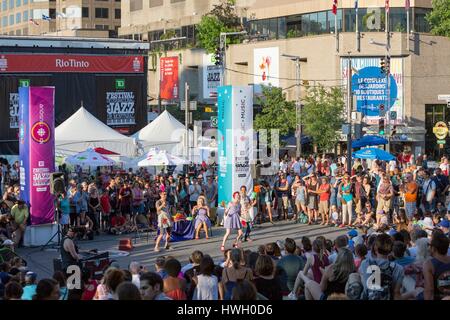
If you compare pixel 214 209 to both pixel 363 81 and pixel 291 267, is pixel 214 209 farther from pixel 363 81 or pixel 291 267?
pixel 363 81

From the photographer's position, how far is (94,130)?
113 feet

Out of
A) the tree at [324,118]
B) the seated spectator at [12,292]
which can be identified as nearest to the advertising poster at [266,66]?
the tree at [324,118]

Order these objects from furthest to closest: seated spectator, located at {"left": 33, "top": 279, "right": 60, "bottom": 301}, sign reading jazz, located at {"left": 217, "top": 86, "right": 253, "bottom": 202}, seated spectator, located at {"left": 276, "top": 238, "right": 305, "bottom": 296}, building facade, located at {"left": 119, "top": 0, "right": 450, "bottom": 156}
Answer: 1. building facade, located at {"left": 119, "top": 0, "right": 450, "bottom": 156}
2. sign reading jazz, located at {"left": 217, "top": 86, "right": 253, "bottom": 202}
3. seated spectator, located at {"left": 276, "top": 238, "right": 305, "bottom": 296}
4. seated spectator, located at {"left": 33, "top": 279, "right": 60, "bottom": 301}

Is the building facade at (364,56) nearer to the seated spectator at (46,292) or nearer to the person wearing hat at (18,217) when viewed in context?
the person wearing hat at (18,217)

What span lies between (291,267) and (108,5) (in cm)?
9993

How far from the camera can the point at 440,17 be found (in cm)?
5444

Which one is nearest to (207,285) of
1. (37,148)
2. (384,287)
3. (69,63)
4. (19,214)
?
(384,287)

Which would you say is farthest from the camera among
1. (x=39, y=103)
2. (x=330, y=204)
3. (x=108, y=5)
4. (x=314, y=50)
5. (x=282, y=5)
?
(x=108, y=5)

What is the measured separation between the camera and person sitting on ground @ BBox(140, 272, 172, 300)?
948cm

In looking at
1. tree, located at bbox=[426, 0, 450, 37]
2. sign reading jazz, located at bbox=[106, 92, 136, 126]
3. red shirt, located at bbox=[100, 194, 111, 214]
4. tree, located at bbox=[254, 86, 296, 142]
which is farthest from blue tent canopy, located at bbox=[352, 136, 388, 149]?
tree, located at bbox=[426, 0, 450, 37]

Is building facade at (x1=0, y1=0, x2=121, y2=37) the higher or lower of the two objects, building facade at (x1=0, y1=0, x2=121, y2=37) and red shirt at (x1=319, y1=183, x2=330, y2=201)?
the higher

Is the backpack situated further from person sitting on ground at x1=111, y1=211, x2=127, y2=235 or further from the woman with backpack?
person sitting on ground at x1=111, y1=211, x2=127, y2=235

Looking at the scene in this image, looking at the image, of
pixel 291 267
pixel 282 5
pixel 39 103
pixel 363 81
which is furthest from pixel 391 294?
pixel 282 5

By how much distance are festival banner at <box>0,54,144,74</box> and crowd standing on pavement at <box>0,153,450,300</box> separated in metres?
14.7
